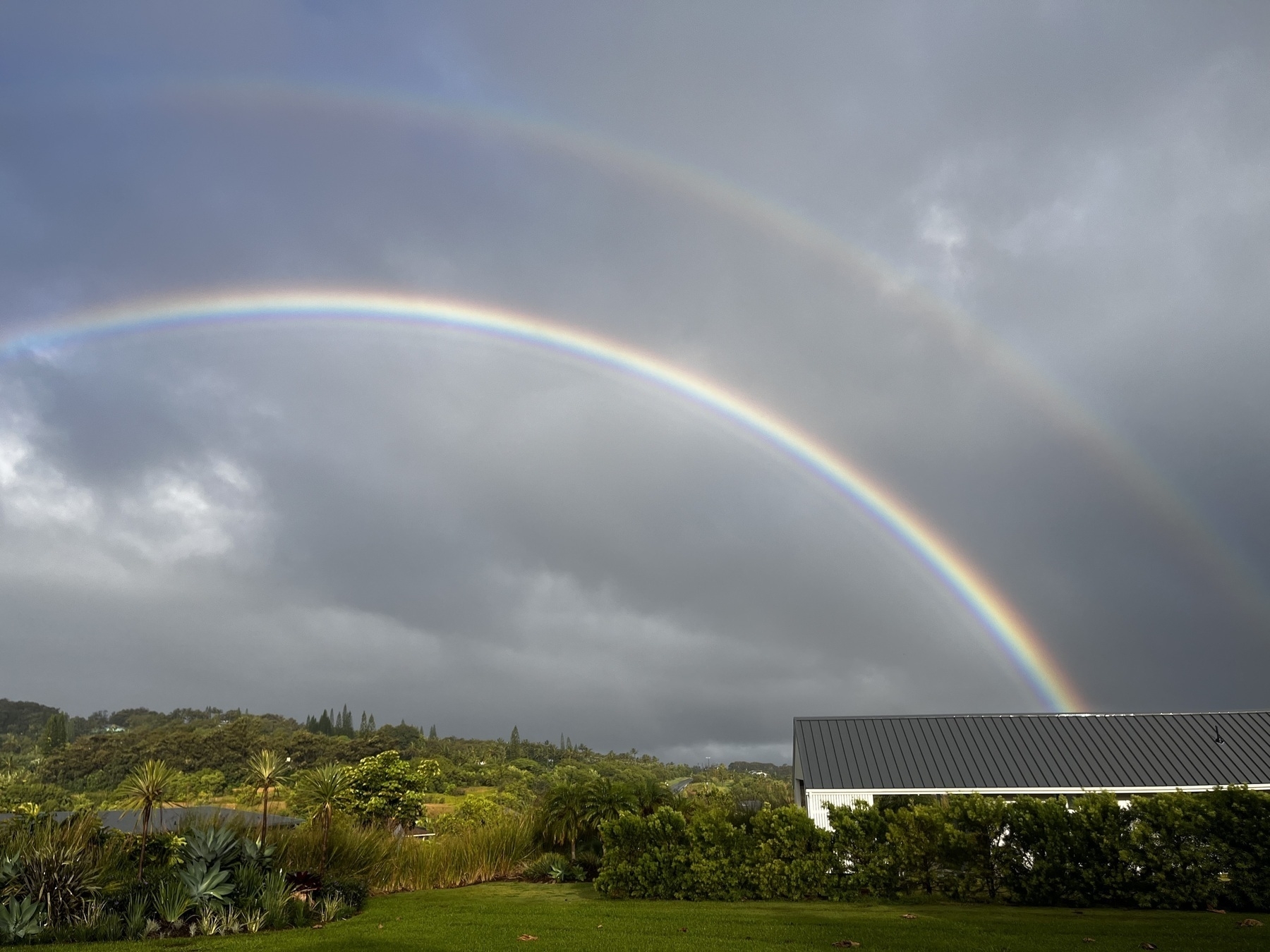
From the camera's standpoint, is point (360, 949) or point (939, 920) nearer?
point (360, 949)

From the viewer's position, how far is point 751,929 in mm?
12594

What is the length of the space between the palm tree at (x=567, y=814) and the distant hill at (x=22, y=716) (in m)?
120

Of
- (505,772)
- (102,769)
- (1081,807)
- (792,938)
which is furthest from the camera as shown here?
(505,772)

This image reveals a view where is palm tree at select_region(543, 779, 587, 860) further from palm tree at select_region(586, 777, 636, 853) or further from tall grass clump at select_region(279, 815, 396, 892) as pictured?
tall grass clump at select_region(279, 815, 396, 892)

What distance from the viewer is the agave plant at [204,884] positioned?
1400 centimetres

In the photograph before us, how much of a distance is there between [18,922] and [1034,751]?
1276 inches

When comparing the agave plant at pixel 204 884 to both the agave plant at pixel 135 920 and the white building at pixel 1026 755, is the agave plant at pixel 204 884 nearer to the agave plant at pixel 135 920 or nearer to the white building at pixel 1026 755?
the agave plant at pixel 135 920

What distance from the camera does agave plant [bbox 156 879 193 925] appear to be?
13.4m

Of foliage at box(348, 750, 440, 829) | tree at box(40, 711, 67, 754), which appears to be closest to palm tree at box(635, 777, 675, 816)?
foliage at box(348, 750, 440, 829)

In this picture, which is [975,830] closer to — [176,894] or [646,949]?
[646,949]

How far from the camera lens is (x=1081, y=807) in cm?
1515

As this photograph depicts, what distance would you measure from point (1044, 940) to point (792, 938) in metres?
3.45

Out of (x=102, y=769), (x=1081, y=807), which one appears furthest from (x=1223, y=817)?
(x=102, y=769)

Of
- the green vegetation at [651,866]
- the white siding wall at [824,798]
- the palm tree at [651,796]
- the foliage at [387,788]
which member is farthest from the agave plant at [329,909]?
the foliage at [387,788]
